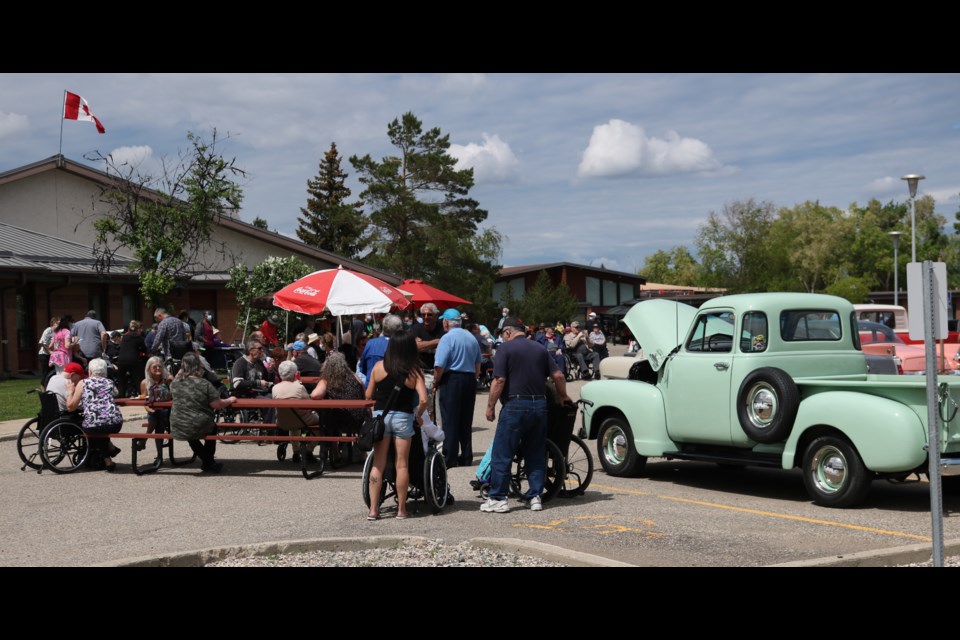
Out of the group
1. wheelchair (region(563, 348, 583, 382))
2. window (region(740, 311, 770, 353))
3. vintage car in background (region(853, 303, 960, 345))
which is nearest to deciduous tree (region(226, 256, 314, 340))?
wheelchair (region(563, 348, 583, 382))

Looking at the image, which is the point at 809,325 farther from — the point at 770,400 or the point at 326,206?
the point at 326,206

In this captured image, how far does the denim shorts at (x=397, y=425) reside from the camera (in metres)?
9.12

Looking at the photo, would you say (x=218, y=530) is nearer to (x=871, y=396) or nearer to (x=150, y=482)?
(x=150, y=482)

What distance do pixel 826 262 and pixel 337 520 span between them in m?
92.3

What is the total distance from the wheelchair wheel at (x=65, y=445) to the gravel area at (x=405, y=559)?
19.9ft

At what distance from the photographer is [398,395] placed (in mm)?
9078

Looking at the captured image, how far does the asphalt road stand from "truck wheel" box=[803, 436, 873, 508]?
0.16 meters

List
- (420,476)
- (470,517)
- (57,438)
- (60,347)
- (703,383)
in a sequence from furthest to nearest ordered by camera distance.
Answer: (60,347) → (57,438) → (703,383) → (420,476) → (470,517)

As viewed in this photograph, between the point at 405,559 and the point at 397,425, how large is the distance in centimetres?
205

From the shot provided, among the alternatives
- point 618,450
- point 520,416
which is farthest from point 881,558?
point 618,450

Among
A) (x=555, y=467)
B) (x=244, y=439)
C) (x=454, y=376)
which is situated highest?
(x=454, y=376)

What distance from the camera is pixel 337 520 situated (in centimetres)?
904

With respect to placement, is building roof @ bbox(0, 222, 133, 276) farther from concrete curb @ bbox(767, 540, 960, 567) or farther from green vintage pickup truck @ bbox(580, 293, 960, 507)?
concrete curb @ bbox(767, 540, 960, 567)
